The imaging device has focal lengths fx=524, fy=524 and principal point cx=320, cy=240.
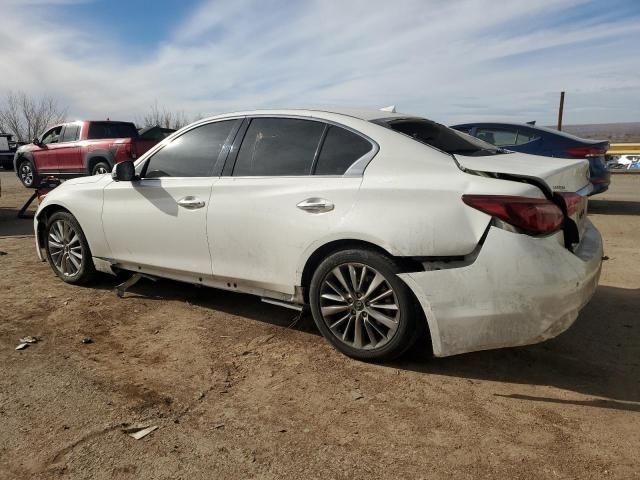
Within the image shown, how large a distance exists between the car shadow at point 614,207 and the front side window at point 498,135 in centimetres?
204

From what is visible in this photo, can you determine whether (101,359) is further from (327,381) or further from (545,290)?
(545,290)

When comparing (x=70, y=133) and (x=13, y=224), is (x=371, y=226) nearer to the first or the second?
(x=13, y=224)

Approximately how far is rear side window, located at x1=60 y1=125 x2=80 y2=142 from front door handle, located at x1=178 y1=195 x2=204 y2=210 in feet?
33.2

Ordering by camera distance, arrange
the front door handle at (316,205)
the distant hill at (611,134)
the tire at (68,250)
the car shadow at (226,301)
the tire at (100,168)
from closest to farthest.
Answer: the front door handle at (316,205) < the car shadow at (226,301) < the tire at (68,250) < the tire at (100,168) < the distant hill at (611,134)

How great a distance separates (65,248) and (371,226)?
338 centimetres

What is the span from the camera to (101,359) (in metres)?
3.50

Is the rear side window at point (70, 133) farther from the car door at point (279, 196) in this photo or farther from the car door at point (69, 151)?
the car door at point (279, 196)

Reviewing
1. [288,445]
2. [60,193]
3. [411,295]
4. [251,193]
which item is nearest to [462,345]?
[411,295]

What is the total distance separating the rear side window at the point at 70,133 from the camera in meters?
12.7

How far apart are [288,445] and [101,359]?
1.64 meters

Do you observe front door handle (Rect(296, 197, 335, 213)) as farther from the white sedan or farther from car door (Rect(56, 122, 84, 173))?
car door (Rect(56, 122, 84, 173))

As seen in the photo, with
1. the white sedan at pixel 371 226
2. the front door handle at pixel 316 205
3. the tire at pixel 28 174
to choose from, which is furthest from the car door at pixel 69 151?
the front door handle at pixel 316 205

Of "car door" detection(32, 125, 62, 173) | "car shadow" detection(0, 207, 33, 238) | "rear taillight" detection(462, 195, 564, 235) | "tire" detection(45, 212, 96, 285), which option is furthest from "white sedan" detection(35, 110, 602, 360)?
"car door" detection(32, 125, 62, 173)

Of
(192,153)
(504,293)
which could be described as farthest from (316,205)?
(192,153)
